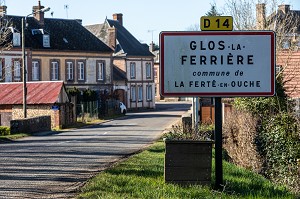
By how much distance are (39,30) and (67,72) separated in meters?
5.29

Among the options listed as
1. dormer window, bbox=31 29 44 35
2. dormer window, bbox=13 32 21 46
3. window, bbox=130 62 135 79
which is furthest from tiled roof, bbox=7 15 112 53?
window, bbox=130 62 135 79

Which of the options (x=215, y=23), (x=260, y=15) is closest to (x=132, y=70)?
(x=260, y=15)

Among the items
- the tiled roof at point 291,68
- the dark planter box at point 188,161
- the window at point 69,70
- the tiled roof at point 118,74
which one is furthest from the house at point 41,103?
the dark planter box at point 188,161

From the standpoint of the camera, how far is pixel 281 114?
19.1 m

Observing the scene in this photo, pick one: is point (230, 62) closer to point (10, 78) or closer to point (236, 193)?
point (236, 193)

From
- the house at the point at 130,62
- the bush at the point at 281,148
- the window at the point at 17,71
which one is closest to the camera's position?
the bush at the point at 281,148

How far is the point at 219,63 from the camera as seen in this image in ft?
33.8

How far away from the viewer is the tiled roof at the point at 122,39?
74.8 metres

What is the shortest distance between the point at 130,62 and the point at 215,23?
215 feet

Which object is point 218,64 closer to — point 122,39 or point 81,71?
point 81,71

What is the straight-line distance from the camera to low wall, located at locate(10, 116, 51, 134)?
36531 mm

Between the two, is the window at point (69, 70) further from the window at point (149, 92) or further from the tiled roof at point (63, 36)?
the window at point (149, 92)

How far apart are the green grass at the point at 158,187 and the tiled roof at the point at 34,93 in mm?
30962

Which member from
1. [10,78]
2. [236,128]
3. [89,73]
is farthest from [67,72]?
[236,128]
